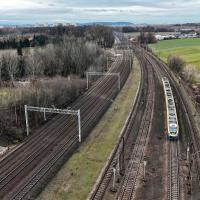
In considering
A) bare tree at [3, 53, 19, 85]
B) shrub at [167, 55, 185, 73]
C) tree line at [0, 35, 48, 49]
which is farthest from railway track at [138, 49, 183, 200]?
tree line at [0, 35, 48, 49]

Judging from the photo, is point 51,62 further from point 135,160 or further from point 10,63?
point 135,160

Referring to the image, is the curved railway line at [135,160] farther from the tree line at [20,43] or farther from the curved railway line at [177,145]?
the tree line at [20,43]

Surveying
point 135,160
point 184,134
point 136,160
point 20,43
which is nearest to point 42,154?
point 135,160

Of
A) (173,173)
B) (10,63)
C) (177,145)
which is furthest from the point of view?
(10,63)

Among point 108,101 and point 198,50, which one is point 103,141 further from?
point 198,50

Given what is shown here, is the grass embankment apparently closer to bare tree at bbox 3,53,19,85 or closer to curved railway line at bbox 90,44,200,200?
curved railway line at bbox 90,44,200,200

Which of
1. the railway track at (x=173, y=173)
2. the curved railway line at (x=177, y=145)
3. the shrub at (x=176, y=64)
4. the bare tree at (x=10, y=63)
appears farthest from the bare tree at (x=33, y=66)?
the railway track at (x=173, y=173)
